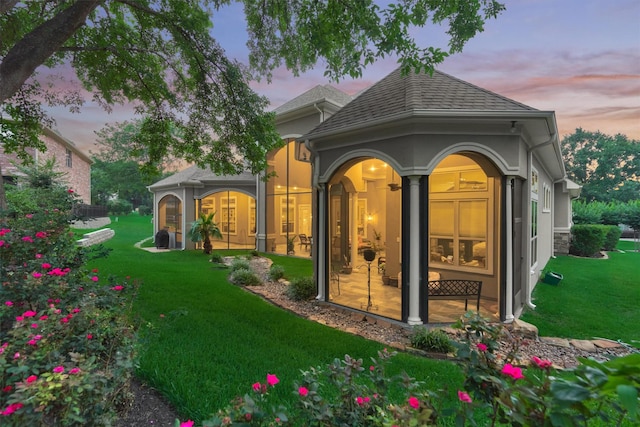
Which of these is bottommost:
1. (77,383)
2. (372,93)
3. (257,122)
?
(77,383)

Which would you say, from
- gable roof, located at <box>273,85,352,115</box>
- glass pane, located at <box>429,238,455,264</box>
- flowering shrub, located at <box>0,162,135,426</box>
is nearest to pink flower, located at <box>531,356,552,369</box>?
flowering shrub, located at <box>0,162,135,426</box>

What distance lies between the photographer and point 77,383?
1.76 meters

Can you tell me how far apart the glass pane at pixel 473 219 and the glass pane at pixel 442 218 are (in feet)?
1.03

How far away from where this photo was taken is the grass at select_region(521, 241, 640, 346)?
19.3 ft

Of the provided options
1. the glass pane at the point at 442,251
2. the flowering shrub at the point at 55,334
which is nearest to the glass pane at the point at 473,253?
the glass pane at the point at 442,251

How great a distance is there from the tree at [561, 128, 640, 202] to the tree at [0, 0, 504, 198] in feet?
157

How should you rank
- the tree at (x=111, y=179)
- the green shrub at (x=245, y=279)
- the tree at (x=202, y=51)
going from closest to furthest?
the tree at (x=202, y=51) → the green shrub at (x=245, y=279) → the tree at (x=111, y=179)

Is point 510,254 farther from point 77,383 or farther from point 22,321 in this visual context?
point 22,321

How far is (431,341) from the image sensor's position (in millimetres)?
4793

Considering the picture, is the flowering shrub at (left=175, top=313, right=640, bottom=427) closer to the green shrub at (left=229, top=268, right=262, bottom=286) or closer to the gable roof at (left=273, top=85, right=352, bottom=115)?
the green shrub at (left=229, top=268, right=262, bottom=286)

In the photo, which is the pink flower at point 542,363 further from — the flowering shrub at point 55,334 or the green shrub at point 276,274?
the green shrub at point 276,274

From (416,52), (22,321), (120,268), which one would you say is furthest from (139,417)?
(120,268)

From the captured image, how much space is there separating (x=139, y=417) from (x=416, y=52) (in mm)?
5971

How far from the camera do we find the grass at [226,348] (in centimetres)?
326
